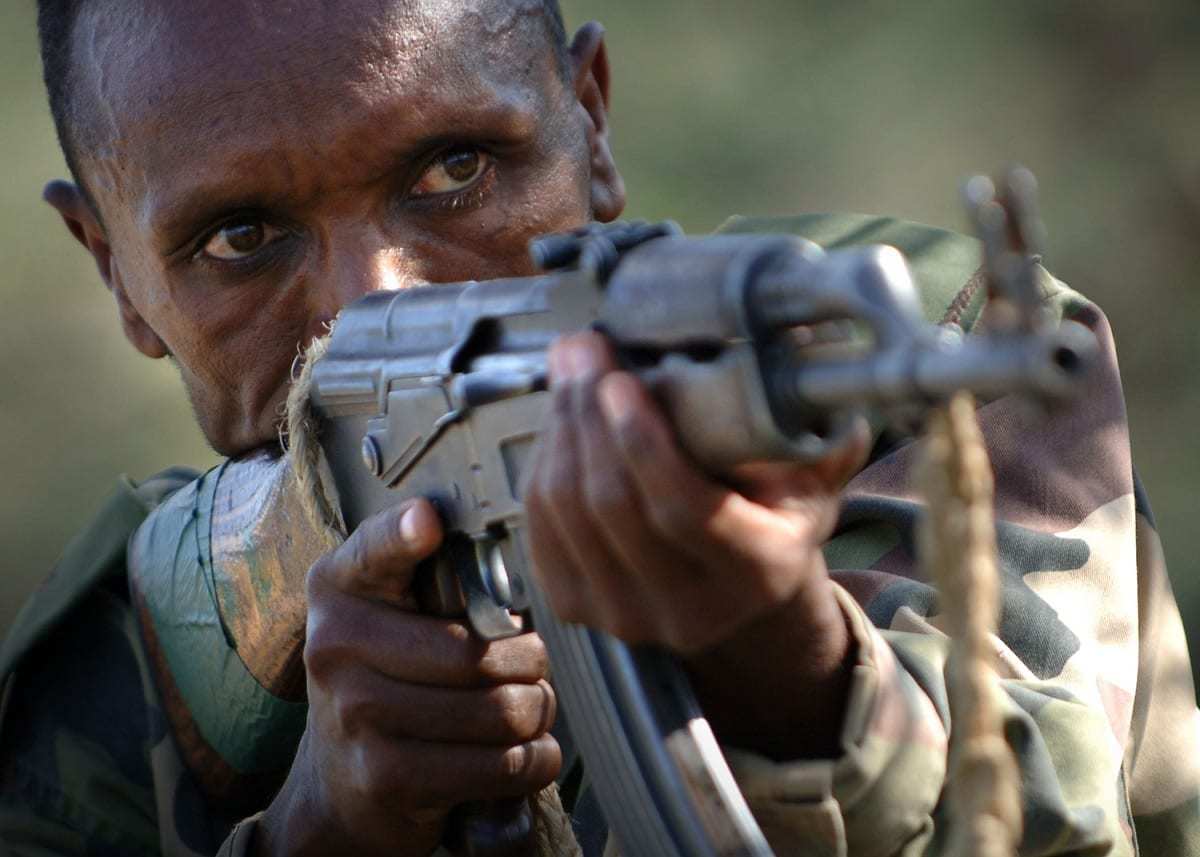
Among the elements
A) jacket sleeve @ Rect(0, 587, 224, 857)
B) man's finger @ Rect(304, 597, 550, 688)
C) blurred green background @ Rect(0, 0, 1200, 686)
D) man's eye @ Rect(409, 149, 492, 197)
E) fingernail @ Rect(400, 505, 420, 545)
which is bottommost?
blurred green background @ Rect(0, 0, 1200, 686)

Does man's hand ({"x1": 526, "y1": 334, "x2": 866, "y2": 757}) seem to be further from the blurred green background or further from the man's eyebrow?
the blurred green background

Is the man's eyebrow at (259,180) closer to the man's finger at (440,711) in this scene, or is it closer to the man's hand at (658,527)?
the man's finger at (440,711)

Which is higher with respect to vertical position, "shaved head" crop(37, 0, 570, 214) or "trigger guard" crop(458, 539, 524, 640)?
"shaved head" crop(37, 0, 570, 214)

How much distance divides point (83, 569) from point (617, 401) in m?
1.65

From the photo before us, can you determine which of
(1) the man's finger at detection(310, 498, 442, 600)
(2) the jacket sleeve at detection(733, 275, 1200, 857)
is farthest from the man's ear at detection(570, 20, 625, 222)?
(1) the man's finger at detection(310, 498, 442, 600)

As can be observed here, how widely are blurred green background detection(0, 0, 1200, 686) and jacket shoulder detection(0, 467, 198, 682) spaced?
274 cm

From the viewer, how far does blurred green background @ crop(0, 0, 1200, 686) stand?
5.20 meters

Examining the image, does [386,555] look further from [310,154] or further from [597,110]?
[597,110]

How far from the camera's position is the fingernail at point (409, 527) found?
1.81 m

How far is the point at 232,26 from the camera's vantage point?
230 cm

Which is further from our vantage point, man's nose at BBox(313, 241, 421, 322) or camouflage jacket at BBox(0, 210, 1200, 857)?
man's nose at BBox(313, 241, 421, 322)

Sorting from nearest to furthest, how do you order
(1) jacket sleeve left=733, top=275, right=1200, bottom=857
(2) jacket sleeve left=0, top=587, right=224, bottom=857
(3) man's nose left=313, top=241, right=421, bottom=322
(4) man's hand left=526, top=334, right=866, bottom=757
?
(4) man's hand left=526, top=334, right=866, bottom=757 → (1) jacket sleeve left=733, top=275, right=1200, bottom=857 → (3) man's nose left=313, top=241, right=421, bottom=322 → (2) jacket sleeve left=0, top=587, right=224, bottom=857

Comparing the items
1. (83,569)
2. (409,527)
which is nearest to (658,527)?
(409,527)

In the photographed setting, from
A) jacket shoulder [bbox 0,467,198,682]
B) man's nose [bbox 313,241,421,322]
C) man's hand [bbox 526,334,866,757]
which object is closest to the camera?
man's hand [bbox 526,334,866,757]
